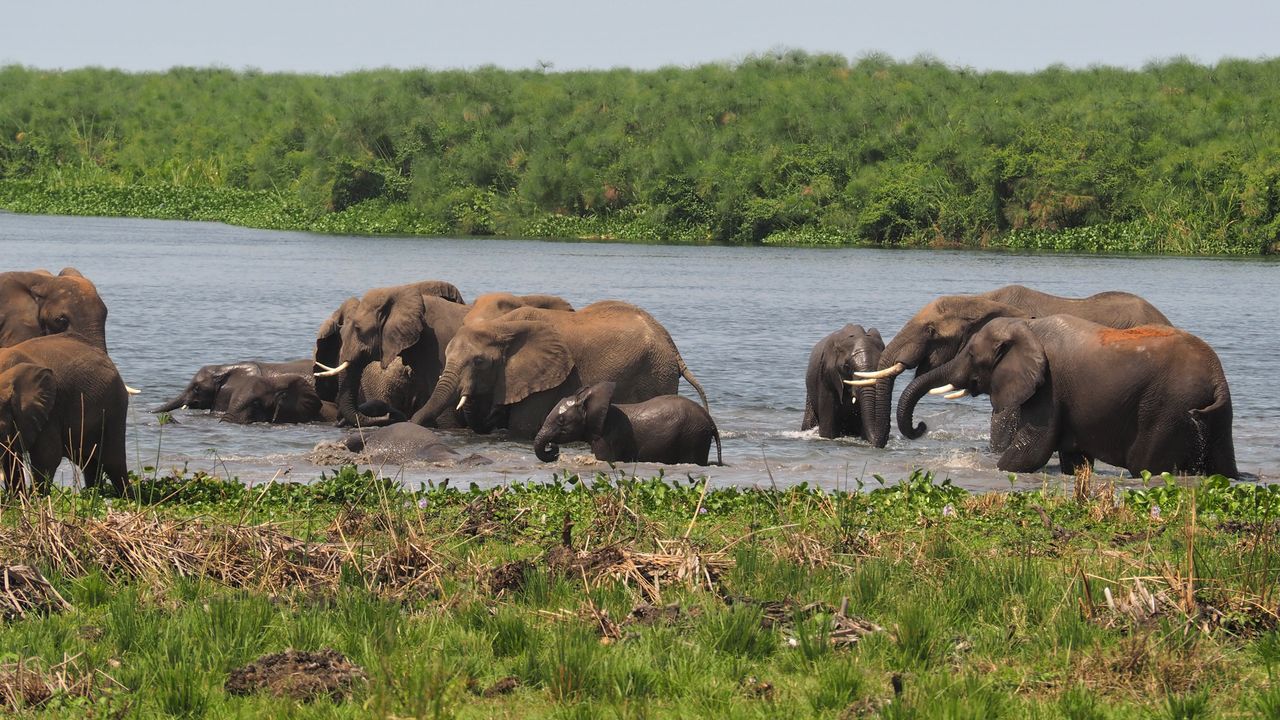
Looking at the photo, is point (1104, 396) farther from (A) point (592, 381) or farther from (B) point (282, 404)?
(B) point (282, 404)

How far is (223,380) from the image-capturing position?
56.7 ft

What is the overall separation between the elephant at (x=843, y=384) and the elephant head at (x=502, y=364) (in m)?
2.56

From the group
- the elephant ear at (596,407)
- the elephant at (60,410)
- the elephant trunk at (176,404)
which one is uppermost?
the elephant at (60,410)

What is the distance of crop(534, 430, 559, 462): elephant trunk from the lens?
44.8 feet

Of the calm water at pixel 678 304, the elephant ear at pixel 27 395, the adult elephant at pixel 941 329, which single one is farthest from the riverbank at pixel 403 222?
the elephant ear at pixel 27 395

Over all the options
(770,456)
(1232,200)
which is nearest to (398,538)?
(770,456)

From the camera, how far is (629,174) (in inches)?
2687

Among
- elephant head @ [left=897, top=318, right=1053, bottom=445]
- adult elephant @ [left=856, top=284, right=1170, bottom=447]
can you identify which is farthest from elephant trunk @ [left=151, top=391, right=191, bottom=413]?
elephant head @ [left=897, top=318, right=1053, bottom=445]

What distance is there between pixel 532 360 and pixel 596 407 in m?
2.02

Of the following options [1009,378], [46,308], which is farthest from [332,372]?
[1009,378]

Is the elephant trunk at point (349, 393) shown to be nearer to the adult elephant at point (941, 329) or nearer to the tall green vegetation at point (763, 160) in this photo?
the adult elephant at point (941, 329)

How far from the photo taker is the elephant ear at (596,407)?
1368cm

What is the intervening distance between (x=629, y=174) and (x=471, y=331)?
53.1 m

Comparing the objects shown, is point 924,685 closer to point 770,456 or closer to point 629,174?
point 770,456
